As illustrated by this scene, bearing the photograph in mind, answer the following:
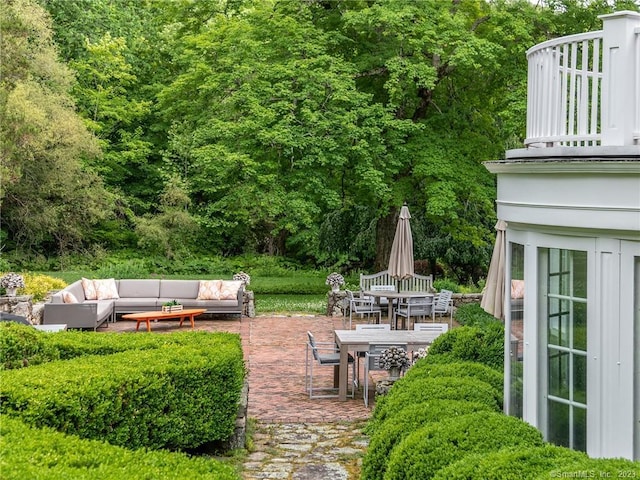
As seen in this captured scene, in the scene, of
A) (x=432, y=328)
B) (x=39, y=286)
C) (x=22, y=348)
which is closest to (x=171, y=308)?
(x=39, y=286)

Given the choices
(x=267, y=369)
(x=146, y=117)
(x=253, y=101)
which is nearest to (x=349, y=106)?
(x=253, y=101)

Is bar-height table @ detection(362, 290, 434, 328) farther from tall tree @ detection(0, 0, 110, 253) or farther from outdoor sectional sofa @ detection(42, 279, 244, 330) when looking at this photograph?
tall tree @ detection(0, 0, 110, 253)

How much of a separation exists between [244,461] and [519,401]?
303 cm

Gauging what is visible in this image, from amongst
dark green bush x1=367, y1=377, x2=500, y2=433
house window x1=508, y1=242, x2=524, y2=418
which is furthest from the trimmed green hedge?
house window x1=508, y1=242, x2=524, y2=418

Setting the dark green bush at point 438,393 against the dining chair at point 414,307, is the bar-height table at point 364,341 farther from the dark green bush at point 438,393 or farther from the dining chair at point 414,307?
the dining chair at point 414,307

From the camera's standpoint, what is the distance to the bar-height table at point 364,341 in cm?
1125

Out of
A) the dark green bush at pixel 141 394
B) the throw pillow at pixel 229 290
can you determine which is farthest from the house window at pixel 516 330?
the throw pillow at pixel 229 290

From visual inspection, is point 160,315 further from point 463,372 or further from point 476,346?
point 463,372

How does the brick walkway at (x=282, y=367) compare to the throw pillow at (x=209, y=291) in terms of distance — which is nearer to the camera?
the brick walkway at (x=282, y=367)

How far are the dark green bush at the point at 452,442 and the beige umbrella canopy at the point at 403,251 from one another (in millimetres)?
10846

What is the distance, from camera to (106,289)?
1902cm

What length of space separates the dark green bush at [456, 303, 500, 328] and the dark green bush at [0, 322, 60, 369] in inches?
399

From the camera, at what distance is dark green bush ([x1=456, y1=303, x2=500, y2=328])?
17125 millimetres

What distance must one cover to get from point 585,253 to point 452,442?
1.67 metres
